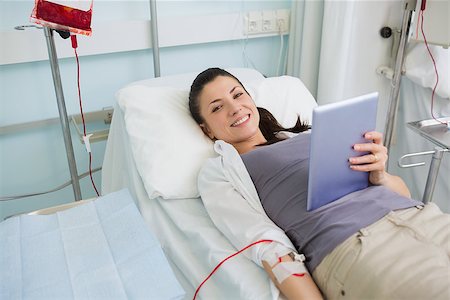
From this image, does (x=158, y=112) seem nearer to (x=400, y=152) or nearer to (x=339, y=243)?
(x=339, y=243)

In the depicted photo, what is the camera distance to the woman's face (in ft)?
4.61

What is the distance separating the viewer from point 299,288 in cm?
94

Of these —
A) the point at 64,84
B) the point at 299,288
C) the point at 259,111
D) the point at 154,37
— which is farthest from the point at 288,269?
the point at 64,84

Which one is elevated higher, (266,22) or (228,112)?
(266,22)

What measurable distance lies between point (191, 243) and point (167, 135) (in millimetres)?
429

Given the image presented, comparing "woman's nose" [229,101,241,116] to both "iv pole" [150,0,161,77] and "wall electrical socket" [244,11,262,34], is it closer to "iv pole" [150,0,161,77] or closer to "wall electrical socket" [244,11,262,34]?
"iv pole" [150,0,161,77]

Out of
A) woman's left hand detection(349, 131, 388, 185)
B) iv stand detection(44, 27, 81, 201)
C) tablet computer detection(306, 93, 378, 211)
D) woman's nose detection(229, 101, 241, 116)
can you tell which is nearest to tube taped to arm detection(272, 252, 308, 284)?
tablet computer detection(306, 93, 378, 211)

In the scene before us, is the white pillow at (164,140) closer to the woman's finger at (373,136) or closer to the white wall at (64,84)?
the white wall at (64,84)

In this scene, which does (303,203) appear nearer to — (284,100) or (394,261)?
(394,261)

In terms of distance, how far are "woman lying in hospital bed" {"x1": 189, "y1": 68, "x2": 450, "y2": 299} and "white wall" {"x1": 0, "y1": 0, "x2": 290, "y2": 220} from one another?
1.97 feet

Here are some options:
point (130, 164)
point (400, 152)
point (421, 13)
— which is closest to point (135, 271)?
point (130, 164)

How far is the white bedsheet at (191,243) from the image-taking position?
101 cm

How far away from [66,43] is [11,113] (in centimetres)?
39

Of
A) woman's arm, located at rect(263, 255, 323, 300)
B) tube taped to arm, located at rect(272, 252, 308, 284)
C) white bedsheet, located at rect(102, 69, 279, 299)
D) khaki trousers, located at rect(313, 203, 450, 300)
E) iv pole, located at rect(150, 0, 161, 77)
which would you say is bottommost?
white bedsheet, located at rect(102, 69, 279, 299)
